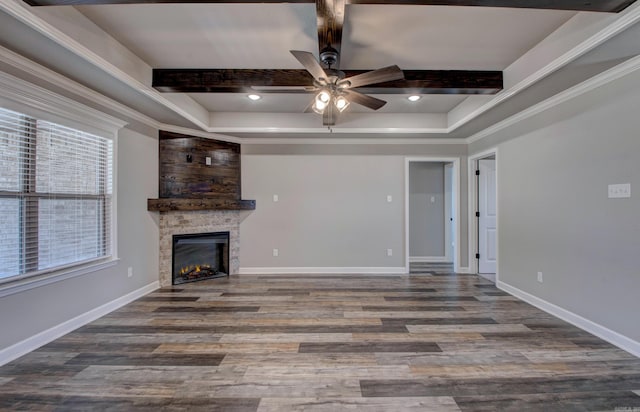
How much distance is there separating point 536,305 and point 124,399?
4187mm

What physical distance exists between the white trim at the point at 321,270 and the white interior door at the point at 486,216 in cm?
144

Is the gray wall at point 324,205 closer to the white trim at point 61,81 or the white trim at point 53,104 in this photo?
the white trim at point 61,81

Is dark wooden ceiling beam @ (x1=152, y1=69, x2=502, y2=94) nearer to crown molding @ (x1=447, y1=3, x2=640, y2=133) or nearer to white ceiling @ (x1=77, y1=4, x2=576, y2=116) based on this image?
white ceiling @ (x1=77, y1=4, x2=576, y2=116)

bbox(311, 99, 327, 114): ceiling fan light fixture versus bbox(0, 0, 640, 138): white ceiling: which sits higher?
bbox(0, 0, 640, 138): white ceiling

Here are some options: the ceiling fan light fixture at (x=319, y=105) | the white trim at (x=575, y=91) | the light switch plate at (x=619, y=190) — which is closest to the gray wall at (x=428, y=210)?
the white trim at (x=575, y=91)

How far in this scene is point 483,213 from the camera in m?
4.78

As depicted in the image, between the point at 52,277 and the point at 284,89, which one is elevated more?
the point at 284,89

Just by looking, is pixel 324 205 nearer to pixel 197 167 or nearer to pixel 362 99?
pixel 197 167

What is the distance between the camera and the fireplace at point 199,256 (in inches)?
168

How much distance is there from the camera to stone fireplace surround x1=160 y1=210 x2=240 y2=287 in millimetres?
4062

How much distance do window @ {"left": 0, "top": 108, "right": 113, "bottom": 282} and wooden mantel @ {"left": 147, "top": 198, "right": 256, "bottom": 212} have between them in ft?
2.34

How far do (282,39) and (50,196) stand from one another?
257 centimetres

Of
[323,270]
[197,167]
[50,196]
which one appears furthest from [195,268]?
[50,196]

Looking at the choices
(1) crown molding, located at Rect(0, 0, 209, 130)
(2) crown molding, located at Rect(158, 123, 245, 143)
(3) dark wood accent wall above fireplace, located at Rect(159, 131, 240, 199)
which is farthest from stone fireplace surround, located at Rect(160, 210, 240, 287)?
(1) crown molding, located at Rect(0, 0, 209, 130)
